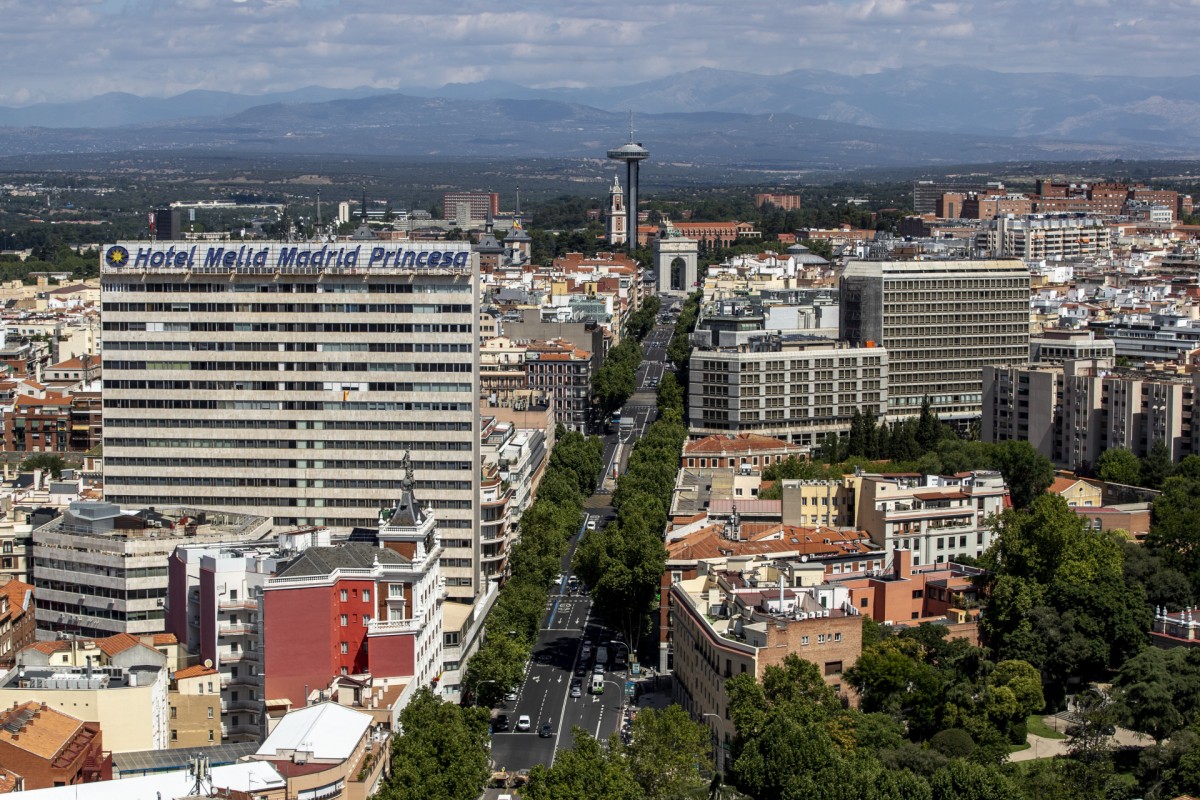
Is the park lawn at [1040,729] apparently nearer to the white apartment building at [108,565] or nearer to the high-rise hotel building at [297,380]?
the high-rise hotel building at [297,380]

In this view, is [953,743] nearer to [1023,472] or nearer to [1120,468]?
[1023,472]

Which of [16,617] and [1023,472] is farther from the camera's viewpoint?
[1023,472]

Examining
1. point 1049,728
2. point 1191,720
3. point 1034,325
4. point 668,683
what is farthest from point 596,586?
point 1034,325

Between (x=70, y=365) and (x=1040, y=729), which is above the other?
(x=70, y=365)

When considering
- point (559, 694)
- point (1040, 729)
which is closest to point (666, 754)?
point (559, 694)

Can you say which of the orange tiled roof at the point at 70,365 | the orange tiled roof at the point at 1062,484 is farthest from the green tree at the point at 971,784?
the orange tiled roof at the point at 70,365

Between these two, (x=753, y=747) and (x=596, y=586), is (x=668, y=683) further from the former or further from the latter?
(x=753, y=747)

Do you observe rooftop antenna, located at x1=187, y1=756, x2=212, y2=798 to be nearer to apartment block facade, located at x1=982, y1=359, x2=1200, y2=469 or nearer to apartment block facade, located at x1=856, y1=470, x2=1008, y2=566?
apartment block facade, located at x1=856, y1=470, x2=1008, y2=566
